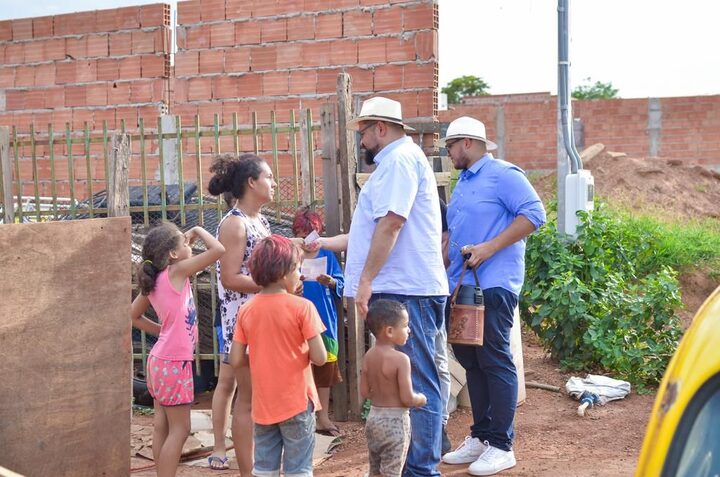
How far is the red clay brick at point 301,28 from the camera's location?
30.8 ft

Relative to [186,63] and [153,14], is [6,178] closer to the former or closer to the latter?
[186,63]

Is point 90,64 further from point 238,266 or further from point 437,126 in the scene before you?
point 238,266

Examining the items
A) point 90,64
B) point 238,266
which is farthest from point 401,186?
point 90,64

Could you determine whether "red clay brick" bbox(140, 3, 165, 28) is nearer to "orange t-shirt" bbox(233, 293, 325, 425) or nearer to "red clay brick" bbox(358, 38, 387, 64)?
"red clay brick" bbox(358, 38, 387, 64)

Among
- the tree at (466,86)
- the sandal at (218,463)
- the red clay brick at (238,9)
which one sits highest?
Result: the tree at (466,86)

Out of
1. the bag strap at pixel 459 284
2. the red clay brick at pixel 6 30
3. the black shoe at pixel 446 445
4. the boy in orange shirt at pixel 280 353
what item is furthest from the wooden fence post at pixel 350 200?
the red clay brick at pixel 6 30

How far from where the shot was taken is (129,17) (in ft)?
34.6

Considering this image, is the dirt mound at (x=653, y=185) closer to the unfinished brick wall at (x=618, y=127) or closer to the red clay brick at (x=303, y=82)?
the unfinished brick wall at (x=618, y=127)

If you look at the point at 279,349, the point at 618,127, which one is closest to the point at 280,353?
the point at 279,349

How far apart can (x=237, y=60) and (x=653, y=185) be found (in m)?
10.2

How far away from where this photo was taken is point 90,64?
1077 centimetres

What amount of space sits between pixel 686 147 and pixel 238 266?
1745 centimetres

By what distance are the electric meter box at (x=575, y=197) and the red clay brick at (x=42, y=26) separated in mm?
6659

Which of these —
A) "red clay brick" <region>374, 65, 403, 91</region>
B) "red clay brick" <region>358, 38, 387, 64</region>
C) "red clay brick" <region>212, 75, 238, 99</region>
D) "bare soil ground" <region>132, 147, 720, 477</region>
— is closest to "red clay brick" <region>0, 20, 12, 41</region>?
"red clay brick" <region>212, 75, 238, 99</region>
